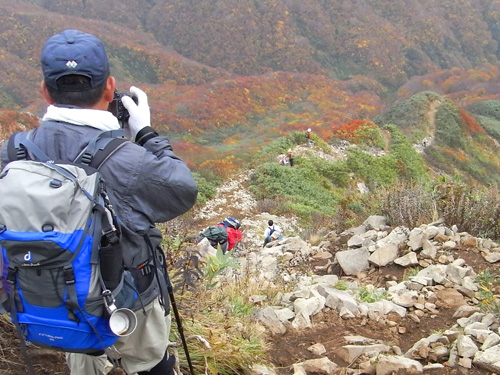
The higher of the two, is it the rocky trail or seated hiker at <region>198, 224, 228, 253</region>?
the rocky trail

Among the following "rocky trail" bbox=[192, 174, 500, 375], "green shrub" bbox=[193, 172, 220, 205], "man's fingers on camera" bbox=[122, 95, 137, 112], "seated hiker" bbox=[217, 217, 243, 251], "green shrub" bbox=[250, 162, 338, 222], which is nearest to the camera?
"man's fingers on camera" bbox=[122, 95, 137, 112]

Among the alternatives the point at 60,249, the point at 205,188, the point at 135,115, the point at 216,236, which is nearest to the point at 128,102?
the point at 135,115

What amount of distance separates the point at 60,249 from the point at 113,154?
1.19 feet

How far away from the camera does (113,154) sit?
65.7 inches

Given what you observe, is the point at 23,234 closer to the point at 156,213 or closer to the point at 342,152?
the point at 156,213

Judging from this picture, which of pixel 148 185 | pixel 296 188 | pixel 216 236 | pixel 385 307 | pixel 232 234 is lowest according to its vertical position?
pixel 296 188

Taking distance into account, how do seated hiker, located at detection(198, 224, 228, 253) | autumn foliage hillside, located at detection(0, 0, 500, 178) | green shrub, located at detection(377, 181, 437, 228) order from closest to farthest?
green shrub, located at detection(377, 181, 437, 228) < seated hiker, located at detection(198, 224, 228, 253) < autumn foliage hillside, located at detection(0, 0, 500, 178)

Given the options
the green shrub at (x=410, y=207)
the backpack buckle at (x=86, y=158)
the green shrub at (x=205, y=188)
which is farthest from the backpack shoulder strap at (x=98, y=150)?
the green shrub at (x=205, y=188)

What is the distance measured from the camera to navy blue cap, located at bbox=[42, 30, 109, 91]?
168 cm

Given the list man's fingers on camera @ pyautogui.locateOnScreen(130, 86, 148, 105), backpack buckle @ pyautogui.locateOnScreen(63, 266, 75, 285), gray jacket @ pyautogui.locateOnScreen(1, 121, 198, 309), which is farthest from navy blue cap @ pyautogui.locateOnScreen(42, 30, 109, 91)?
backpack buckle @ pyautogui.locateOnScreen(63, 266, 75, 285)

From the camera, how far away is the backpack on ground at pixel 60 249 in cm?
150

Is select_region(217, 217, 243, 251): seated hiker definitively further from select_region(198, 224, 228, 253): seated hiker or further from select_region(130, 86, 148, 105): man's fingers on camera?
select_region(130, 86, 148, 105): man's fingers on camera

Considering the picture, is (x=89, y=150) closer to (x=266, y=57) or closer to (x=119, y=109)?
(x=119, y=109)

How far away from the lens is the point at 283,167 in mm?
16516
